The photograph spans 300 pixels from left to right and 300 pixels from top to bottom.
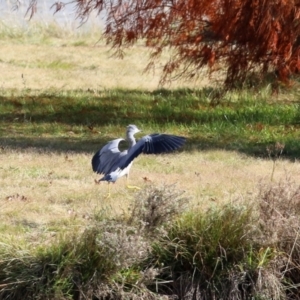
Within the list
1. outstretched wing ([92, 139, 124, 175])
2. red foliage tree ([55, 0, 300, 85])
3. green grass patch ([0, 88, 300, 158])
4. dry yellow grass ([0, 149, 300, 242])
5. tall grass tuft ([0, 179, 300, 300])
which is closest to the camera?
tall grass tuft ([0, 179, 300, 300])

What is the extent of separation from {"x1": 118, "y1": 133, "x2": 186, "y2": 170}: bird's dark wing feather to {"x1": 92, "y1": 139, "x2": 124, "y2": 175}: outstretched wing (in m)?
0.15

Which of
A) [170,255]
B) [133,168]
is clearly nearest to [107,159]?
[170,255]

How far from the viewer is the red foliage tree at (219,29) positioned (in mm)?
12297

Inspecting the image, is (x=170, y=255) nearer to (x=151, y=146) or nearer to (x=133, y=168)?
(x=151, y=146)

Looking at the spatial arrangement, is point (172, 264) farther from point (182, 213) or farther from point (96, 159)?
point (96, 159)

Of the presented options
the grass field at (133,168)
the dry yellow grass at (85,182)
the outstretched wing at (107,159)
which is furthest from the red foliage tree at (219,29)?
the outstretched wing at (107,159)

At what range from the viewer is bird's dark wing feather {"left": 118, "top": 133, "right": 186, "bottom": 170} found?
8.11 meters

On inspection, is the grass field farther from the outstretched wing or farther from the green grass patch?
the outstretched wing

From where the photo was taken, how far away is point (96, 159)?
8688mm

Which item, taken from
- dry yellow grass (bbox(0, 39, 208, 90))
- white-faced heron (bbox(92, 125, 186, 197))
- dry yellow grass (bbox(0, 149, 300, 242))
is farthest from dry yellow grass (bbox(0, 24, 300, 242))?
dry yellow grass (bbox(0, 39, 208, 90))

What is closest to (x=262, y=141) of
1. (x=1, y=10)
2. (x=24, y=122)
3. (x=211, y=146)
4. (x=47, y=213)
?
(x=211, y=146)

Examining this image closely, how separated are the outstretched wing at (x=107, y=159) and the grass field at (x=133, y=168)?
1.07ft

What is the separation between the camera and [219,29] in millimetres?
12727

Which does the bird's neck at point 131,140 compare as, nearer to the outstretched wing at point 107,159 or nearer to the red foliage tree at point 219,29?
the outstretched wing at point 107,159
